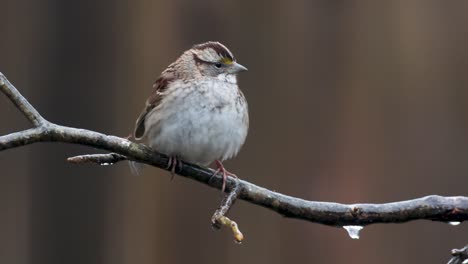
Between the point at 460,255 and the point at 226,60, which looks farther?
the point at 226,60

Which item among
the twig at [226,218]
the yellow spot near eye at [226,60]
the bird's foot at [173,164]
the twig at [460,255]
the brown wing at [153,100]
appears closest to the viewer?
the twig at [226,218]

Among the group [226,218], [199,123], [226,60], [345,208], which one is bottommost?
[226,218]

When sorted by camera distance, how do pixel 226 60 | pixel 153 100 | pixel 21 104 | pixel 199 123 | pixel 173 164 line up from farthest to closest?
pixel 226 60 < pixel 153 100 < pixel 199 123 < pixel 173 164 < pixel 21 104

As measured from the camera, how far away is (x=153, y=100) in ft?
10.6

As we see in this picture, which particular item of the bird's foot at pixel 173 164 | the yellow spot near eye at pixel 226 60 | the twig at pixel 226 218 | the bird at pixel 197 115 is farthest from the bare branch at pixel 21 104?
the yellow spot near eye at pixel 226 60

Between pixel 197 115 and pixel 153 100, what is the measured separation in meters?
0.27

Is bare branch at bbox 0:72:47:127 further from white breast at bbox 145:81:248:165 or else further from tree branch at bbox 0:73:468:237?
white breast at bbox 145:81:248:165

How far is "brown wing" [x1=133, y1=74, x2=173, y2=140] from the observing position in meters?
3.20

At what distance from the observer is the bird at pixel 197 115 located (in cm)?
296

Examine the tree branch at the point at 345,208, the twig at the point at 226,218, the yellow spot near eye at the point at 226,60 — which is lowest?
the twig at the point at 226,218

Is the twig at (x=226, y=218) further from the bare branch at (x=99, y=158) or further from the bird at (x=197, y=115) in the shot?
the bird at (x=197, y=115)

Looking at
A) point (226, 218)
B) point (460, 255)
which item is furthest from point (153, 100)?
point (460, 255)

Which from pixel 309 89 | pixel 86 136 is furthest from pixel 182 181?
pixel 86 136

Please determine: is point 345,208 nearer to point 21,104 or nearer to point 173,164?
point 173,164
